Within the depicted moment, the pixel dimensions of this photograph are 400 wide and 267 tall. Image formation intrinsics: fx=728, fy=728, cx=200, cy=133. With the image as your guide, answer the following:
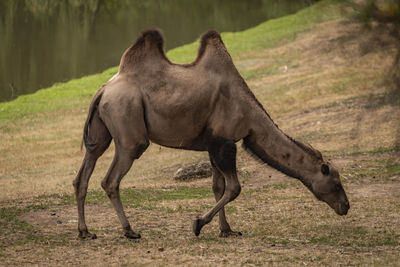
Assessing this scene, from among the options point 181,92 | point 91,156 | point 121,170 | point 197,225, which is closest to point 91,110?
point 91,156

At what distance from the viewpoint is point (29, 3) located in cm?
4159

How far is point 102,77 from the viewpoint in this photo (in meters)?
29.9

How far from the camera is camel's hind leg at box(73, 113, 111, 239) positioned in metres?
9.14

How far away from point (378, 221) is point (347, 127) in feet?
28.1

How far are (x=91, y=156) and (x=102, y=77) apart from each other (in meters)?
21.0

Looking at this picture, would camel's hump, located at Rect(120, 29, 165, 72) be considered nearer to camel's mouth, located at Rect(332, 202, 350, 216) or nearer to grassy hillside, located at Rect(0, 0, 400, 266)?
grassy hillside, located at Rect(0, 0, 400, 266)

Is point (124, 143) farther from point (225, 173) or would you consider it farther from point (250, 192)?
point (250, 192)

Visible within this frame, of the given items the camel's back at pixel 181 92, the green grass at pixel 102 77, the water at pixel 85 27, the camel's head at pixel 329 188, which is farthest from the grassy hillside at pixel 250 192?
the water at pixel 85 27

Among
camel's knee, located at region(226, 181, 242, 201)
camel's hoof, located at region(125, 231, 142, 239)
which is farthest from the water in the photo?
camel's knee, located at region(226, 181, 242, 201)

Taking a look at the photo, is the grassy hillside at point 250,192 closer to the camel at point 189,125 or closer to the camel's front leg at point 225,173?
the camel's front leg at point 225,173

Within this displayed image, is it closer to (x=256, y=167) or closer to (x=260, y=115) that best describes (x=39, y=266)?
(x=260, y=115)

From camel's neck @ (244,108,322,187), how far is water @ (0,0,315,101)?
20.9 metres

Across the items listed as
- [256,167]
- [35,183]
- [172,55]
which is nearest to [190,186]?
[256,167]

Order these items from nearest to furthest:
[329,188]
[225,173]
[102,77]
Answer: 1. [225,173]
2. [329,188]
3. [102,77]
